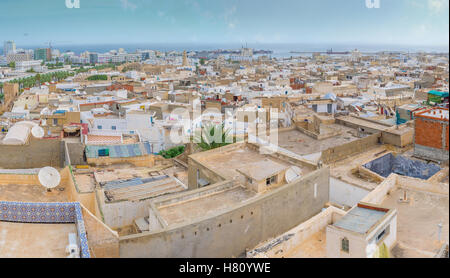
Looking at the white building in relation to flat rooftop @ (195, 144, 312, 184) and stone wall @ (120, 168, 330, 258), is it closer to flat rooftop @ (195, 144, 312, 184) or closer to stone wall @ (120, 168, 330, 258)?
stone wall @ (120, 168, 330, 258)

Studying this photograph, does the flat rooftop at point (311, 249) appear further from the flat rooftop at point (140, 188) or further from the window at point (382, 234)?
the flat rooftop at point (140, 188)

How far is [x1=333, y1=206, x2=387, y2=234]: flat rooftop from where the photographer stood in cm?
337

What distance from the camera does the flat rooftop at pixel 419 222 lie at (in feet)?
11.6

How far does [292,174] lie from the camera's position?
579 centimetres

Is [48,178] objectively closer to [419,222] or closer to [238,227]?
[238,227]

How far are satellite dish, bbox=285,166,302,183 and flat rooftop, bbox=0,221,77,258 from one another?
2739 millimetres

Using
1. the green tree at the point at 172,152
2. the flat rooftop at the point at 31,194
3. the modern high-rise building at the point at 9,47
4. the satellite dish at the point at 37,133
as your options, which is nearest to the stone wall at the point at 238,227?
the flat rooftop at the point at 31,194

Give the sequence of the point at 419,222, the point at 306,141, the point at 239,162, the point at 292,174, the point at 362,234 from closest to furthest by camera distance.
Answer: the point at 362,234 < the point at 419,222 < the point at 292,174 < the point at 239,162 < the point at 306,141

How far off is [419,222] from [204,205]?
2293 mm

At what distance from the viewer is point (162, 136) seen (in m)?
12.0

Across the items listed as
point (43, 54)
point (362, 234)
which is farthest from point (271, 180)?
point (43, 54)

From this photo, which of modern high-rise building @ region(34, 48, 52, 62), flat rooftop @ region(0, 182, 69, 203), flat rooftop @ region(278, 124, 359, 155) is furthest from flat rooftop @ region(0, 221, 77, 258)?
modern high-rise building @ region(34, 48, 52, 62)

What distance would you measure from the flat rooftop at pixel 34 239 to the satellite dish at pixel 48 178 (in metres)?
1.71

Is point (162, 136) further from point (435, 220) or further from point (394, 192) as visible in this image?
point (435, 220)
